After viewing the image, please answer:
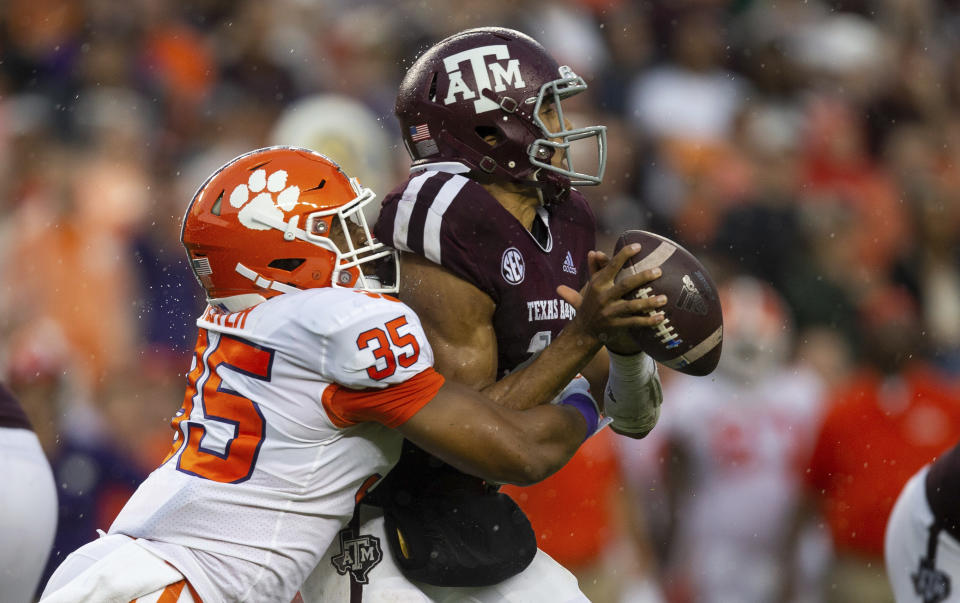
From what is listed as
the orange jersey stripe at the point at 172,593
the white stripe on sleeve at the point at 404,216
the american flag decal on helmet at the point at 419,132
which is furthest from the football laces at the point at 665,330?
the orange jersey stripe at the point at 172,593

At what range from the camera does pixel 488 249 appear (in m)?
3.48

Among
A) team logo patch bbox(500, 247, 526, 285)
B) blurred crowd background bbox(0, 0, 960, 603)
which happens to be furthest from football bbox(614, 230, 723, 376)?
blurred crowd background bbox(0, 0, 960, 603)

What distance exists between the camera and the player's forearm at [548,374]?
328 centimetres

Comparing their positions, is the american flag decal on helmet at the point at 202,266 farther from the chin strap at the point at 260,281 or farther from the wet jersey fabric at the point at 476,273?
the wet jersey fabric at the point at 476,273

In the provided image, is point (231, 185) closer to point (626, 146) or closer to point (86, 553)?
point (86, 553)

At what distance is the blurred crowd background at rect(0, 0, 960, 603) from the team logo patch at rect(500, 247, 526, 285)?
2476 millimetres

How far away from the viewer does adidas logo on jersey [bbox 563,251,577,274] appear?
3749 millimetres

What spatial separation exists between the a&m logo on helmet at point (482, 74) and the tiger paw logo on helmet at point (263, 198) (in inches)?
23.0

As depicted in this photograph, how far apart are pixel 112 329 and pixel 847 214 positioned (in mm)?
4530

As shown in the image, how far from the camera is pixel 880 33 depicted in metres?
9.33

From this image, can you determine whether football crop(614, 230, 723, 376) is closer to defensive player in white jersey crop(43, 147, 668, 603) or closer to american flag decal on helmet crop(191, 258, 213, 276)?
defensive player in white jersey crop(43, 147, 668, 603)

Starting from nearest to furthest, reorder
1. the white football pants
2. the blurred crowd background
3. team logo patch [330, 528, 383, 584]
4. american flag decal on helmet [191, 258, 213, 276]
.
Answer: american flag decal on helmet [191, 258, 213, 276] < team logo patch [330, 528, 383, 584] < the white football pants < the blurred crowd background

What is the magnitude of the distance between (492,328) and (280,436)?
0.68 meters

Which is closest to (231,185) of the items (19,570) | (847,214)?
(19,570)
